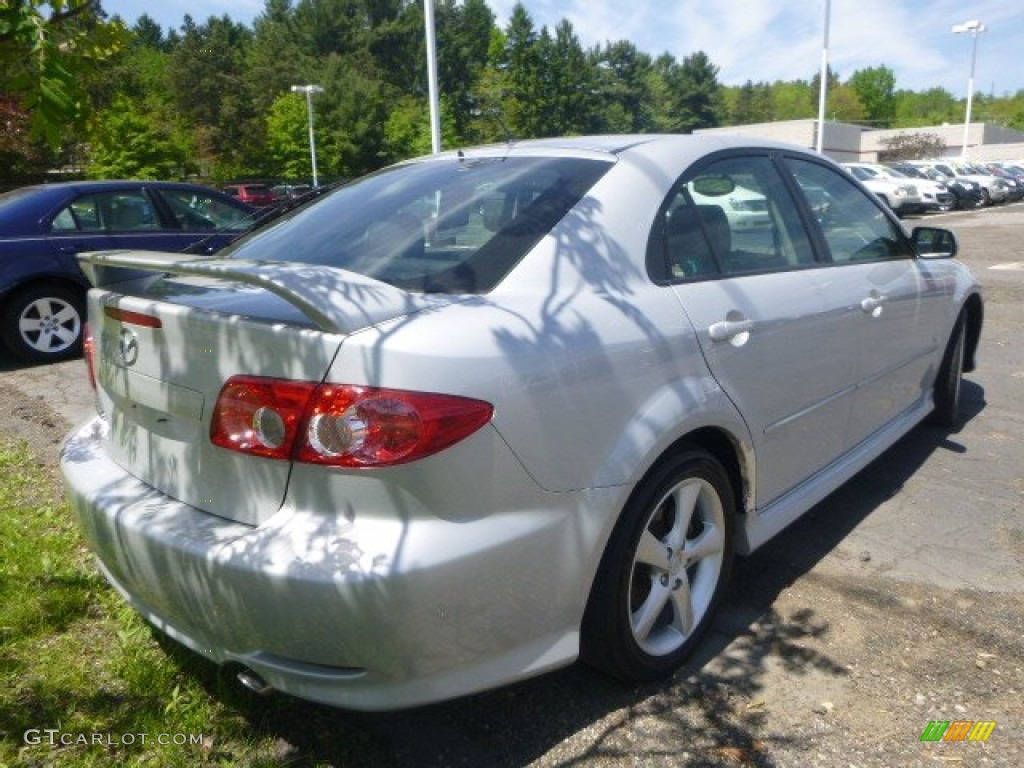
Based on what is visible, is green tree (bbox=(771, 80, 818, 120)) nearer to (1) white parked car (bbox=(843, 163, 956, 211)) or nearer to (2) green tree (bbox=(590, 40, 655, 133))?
(2) green tree (bbox=(590, 40, 655, 133))

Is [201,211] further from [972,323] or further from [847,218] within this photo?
[972,323]

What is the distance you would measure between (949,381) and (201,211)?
6.56m

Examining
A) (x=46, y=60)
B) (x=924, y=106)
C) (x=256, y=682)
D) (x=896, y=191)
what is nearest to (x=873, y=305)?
(x=256, y=682)

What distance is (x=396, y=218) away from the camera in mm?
2664

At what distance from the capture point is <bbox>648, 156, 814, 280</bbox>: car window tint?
2.58 metres

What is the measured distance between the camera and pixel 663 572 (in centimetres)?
247

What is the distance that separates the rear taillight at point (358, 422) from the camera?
180 cm

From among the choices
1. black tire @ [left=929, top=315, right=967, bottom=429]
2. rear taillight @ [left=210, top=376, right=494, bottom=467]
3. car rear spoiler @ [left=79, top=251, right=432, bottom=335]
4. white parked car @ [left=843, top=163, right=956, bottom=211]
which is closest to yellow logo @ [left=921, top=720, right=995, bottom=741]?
rear taillight @ [left=210, top=376, right=494, bottom=467]

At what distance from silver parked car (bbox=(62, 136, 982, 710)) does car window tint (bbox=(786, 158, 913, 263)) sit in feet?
1.44

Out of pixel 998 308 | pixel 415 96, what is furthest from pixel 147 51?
pixel 998 308

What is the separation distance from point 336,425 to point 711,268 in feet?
4.70

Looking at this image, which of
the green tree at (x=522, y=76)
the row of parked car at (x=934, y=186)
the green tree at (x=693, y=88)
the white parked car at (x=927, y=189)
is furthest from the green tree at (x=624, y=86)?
the white parked car at (x=927, y=189)

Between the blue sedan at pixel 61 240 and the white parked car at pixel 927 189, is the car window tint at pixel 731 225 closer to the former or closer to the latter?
the blue sedan at pixel 61 240

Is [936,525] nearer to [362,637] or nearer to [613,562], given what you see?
[613,562]
